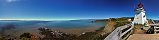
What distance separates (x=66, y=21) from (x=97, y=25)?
4.37 ft

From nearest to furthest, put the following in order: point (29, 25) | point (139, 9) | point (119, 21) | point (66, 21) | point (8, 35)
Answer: point (8, 35)
point (29, 25)
point (66, 21)
point (119, 21)
point (139, 9)

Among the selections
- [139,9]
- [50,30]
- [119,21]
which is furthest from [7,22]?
[139,9]

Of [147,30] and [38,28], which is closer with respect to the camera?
[38,28]

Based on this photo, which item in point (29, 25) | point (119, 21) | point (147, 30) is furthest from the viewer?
point (119, 21)

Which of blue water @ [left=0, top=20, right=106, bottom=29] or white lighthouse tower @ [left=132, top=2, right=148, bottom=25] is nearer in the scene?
blue water @ [left=0, top=20, right=106, bottom=29]

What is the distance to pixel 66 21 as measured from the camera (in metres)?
15.5

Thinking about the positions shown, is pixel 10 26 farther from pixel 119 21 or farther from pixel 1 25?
pixel 119 21

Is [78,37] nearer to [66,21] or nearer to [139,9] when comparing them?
[66,21]

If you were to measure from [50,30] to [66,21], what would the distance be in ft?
2.87

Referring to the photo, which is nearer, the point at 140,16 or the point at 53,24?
the point at 53,24

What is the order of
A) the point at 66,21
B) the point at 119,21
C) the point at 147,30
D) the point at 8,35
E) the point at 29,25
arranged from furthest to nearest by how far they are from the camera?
the point at 119,21 < the point at 147,30 < the point at 66,21 < the point at 29,25 < the point at 8,35

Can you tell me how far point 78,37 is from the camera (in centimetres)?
1359

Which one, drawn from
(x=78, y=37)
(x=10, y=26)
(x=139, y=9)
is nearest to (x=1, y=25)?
(x=10, y=26)

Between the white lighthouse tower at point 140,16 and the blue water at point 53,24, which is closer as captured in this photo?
the blue water at point 53,24
